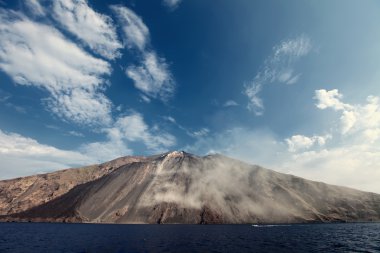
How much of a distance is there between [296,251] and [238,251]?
46.8 feet

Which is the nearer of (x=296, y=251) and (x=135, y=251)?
(x=296, y=251)

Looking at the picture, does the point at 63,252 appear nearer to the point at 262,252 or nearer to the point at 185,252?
the point at 185,252

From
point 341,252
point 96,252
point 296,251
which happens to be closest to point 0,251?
point 96,252

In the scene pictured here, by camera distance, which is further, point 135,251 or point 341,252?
point 135,251

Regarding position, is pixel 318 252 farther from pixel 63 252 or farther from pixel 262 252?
pixel 63 252

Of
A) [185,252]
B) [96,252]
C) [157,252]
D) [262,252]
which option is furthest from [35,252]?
[262,252]

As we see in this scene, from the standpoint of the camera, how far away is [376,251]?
2734 inches

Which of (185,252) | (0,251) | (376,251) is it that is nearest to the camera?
(376,251)

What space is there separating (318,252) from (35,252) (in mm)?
72277

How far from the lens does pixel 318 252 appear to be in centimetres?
7069

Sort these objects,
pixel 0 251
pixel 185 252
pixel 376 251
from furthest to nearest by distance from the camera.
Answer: pixel 0 251, pixel 185 252, pixel 376 251

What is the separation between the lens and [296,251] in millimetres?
73000

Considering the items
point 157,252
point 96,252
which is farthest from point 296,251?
point 96,252

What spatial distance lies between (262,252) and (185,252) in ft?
62.8
